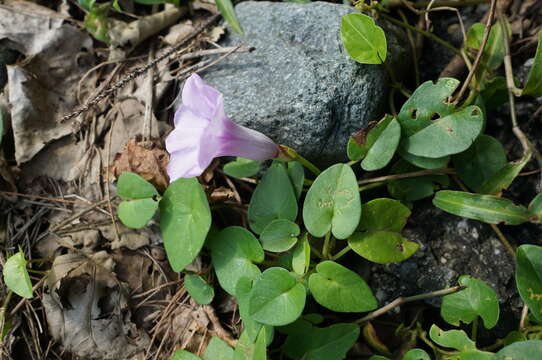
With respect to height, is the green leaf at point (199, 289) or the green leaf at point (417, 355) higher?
the green leaf at point (417, 355)

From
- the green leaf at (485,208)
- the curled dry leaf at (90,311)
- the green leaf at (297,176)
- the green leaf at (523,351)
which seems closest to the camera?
the green leaf at (523,351)

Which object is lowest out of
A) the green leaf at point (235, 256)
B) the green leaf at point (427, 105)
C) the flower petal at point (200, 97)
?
the green leaf at point (235, 256)

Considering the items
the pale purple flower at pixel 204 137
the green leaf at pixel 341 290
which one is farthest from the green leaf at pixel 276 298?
the pale purple flower at pixel 204 137

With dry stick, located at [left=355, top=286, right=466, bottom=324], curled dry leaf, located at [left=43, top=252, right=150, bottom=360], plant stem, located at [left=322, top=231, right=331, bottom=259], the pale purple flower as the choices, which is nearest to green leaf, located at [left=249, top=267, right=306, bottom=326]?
plant stem, located at [left=322, top=231, right=331, bottom=259]

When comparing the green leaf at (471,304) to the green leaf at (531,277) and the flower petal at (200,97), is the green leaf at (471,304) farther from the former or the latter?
the flower petal at (200,97)

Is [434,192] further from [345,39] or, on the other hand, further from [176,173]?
[176,173]

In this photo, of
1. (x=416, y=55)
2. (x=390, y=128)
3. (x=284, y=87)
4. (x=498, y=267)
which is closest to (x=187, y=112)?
(x=284, y=87)

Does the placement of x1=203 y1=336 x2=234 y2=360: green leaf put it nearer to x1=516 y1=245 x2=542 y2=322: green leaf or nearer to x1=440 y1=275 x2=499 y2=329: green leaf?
x1=440 y1=275 x2=499 y2=329: green leaf
